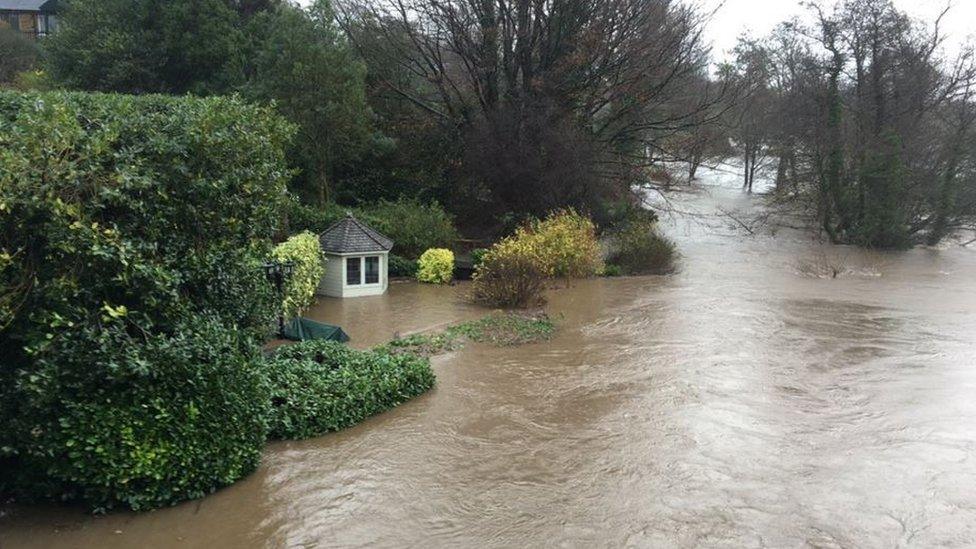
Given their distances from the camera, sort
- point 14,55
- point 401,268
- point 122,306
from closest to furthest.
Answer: point 122,306
point 401,268
point 14,55

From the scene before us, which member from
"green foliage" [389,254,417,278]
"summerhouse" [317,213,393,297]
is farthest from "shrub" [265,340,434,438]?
"green foliage" [389,254,417,278]

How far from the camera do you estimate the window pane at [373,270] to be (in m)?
16.1

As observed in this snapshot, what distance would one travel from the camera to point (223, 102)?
24.0 feet

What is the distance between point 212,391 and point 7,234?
1997mm

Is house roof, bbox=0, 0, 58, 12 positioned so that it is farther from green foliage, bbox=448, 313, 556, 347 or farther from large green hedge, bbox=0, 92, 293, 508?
large green hedge, bbox=0, 92, 293, 508

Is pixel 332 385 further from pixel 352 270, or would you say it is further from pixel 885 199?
pixel 885 199

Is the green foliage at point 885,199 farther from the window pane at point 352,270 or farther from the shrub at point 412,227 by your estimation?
the window pane at point 352,270

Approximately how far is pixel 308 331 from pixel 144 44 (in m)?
15.8

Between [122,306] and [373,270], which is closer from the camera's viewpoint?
[122,306]

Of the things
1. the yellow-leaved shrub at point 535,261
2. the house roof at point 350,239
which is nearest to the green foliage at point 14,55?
the house roof at point 350,239

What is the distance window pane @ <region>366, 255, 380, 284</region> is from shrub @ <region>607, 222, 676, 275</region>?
315 inches

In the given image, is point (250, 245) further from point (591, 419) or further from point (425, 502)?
point (591, 419)

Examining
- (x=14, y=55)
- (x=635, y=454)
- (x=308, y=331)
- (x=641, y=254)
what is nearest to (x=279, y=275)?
(x=308, y=331)

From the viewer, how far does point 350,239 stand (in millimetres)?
15812
